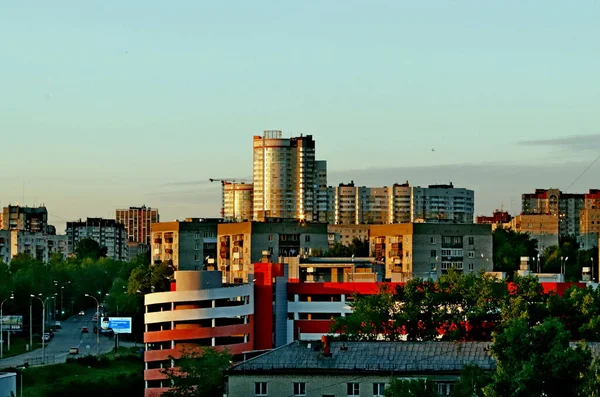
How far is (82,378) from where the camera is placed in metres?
116

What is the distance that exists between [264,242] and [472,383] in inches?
4279

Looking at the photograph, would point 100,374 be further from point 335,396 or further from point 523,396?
point 523,396

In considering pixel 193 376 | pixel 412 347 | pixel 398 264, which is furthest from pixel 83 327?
pixel 412 347

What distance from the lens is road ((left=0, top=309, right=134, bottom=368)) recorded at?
130825mm

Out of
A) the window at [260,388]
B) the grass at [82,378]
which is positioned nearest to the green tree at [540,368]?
the window at [260,388]

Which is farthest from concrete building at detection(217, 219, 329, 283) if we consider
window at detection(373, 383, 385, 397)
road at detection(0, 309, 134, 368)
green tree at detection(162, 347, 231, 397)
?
window at detection(373, 383, 385, 397)

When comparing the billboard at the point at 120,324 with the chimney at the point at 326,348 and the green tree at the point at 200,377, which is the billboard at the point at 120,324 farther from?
the chimney at the point at 326,348

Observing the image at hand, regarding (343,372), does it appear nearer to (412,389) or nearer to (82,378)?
(412,389)

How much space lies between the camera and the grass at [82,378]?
359 ft

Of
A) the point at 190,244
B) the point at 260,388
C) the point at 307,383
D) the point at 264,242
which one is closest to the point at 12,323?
the point at 264,242

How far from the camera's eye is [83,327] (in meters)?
179

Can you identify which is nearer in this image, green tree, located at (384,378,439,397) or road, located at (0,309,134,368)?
green tree, located at (384,378,439,397)

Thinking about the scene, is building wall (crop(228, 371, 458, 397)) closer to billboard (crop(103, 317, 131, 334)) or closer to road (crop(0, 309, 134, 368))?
road (crop(0, 309, 134, 368))

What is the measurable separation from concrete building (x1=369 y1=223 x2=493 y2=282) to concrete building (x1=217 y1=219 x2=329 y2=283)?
10.3 m
